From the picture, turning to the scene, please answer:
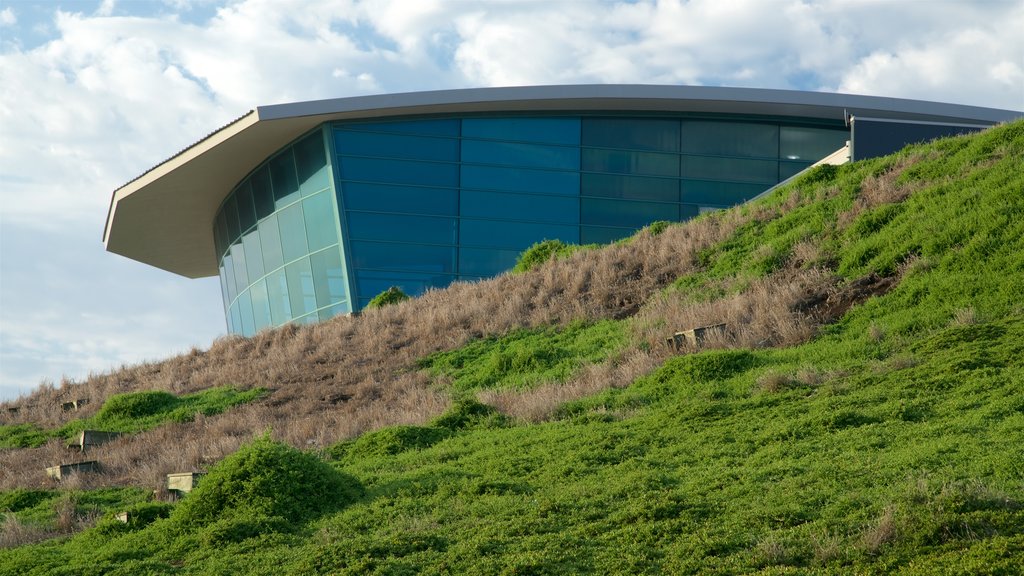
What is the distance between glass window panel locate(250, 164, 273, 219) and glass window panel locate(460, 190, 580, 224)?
753cm

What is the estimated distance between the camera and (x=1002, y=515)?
614 centimetres

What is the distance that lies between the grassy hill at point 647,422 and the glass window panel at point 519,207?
10762 millimetres

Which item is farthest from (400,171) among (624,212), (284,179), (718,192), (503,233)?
(718,192)

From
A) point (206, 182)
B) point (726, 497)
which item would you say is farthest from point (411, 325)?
point (206, 182)

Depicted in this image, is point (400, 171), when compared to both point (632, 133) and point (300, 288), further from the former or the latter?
point (632, 133)

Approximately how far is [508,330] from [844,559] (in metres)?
13.0

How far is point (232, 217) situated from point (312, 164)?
7.36 metres

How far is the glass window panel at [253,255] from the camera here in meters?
36.6

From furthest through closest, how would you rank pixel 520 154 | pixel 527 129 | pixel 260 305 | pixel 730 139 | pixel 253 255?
pixel 253 255
pixel 260 305
pixel 730 139
pixel 527 129
pixel 520 154

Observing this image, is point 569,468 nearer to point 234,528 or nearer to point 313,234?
point 234,528

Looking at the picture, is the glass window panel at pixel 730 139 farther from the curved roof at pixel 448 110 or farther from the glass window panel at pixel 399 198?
the glass window panel at pixel 399 198

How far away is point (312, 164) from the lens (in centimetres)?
3319

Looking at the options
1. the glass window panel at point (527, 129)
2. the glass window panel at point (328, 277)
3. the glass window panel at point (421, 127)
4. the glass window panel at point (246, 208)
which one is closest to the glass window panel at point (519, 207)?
the glass window panel at point (527, 129)

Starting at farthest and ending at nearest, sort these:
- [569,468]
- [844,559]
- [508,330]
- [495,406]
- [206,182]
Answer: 1. [206,182]
2. [508,330]
3. [495,406]
4. [569,468]
5. [844,559]
